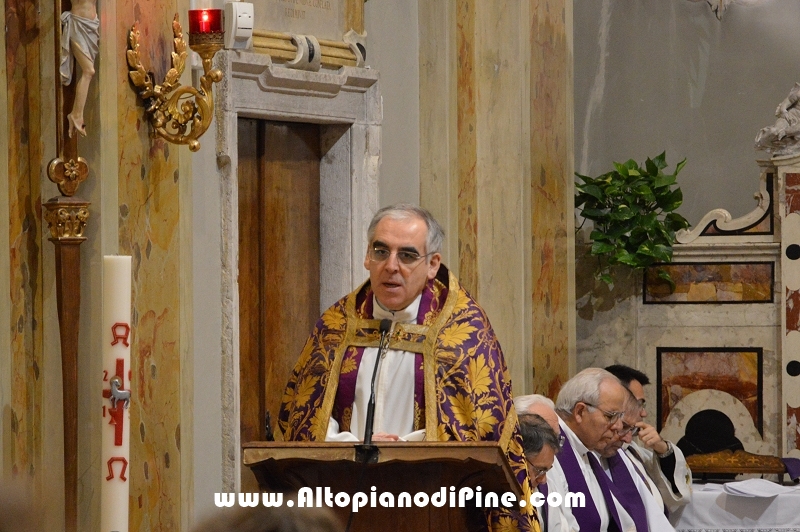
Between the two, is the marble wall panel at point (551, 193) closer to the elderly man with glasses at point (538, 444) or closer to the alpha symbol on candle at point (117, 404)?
the elderly man with glasses at point (538, 444)

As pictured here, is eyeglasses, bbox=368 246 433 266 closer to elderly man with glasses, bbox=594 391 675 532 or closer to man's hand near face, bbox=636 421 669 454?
elderly man with glasses, bbox=594 391 675 532

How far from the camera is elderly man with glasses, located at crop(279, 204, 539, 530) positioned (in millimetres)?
3871

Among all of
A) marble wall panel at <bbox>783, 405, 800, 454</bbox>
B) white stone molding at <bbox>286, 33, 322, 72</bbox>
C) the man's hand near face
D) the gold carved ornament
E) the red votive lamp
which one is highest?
white stone molding at <bbox>286, 33, 322, 72</bbox>

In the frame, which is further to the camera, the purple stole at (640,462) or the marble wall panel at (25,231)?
the purple stole at (640,462)

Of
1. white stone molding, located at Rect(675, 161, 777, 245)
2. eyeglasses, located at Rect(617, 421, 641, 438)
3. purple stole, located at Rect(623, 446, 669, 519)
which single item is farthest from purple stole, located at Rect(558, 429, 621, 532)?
white stone molding, located at Rect(675, 161, 777, 245)

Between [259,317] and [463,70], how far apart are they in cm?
212

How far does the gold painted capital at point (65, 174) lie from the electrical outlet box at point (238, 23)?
115 centimetres

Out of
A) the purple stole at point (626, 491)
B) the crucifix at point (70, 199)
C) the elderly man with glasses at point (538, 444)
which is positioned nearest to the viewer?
the crucifix at point (70, 199)

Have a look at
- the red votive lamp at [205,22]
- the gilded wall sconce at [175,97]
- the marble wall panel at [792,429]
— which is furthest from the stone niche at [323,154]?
the marble wall panel at [792,429]

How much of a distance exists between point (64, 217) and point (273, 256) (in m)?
2.00

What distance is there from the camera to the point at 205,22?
4430 mm

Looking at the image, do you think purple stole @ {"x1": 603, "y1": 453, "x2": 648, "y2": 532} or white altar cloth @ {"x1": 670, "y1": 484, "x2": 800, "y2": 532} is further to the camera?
white altar cloth @ {"x1": 670, "y1": 484, "x2": 800, "y2": 532}

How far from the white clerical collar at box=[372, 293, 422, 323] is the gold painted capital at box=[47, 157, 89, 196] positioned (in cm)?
111

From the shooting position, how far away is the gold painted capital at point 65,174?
4.23 meters
